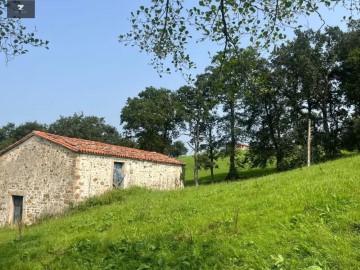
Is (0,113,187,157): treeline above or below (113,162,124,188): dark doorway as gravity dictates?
above

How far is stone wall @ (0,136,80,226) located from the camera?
21.5 metres

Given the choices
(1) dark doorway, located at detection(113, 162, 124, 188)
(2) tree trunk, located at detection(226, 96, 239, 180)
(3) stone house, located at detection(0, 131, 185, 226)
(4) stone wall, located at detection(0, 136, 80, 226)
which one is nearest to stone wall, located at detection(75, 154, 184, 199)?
(3) stone house, located at detection(0, 131, 185, 226)

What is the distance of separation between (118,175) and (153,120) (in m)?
26.1

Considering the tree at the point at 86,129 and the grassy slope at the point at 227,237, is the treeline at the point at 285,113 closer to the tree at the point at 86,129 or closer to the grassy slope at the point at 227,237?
the tree at the point at 86,129

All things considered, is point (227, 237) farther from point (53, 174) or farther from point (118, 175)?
point (118, 175)

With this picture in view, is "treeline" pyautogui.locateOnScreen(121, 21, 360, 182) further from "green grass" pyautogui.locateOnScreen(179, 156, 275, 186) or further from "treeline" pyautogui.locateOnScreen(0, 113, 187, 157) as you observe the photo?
"treeline" pyautogui.locateOnScreen(0, 113, 187, 157)

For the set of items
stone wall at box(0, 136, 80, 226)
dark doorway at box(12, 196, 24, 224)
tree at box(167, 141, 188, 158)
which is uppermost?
tree at box(167, 141, 188, 158)

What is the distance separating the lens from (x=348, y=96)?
36.7m

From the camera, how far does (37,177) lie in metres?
22.8

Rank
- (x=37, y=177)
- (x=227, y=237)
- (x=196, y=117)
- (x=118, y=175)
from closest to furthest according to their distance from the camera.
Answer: (x=227, y=237), (x=37, y=177), (x=118, y=175), (x=196, y=117)

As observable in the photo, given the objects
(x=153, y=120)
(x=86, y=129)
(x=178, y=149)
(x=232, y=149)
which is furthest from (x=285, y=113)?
(x=86, y=129)

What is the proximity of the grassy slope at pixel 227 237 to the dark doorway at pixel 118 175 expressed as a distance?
11.4m

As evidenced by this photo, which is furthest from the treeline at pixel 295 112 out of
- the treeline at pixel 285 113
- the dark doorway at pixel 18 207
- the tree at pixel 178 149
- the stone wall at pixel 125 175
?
the dark doorway at pixel 18 207

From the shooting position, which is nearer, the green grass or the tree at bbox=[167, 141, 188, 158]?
the green grass
